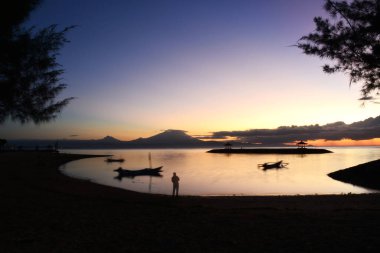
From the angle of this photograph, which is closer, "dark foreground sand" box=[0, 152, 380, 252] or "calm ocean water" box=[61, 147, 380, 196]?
"dark foreground sand" box=[0, 152, 380, 252]

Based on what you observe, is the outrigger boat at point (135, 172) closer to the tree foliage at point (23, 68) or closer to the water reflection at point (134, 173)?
the water reflection at point (134, 173)

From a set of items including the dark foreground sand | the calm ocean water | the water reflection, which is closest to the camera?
the dark foreground sand

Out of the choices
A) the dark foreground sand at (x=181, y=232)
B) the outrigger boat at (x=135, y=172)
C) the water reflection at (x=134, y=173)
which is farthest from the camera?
the outrigger boat at (x=135, y=172)

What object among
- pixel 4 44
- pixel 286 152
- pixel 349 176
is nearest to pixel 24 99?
pixel 4 44

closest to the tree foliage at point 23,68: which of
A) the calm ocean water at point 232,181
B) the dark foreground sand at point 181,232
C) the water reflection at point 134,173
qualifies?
the dark foreground sand at point 181,232

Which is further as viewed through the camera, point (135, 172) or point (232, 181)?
point (135, 172)

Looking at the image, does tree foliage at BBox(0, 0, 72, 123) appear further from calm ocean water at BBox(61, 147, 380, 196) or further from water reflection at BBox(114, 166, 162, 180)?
water reflection at BBox(114, 166, 162, 180)

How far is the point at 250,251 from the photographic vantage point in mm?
7941

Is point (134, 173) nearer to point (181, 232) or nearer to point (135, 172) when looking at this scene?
point (135, 172)

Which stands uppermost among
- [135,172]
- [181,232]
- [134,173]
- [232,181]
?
[181,232]

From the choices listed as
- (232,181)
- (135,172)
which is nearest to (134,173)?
(135,172)

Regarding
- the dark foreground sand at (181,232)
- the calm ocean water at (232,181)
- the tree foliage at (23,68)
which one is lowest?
the calm ocean water at (232,181)

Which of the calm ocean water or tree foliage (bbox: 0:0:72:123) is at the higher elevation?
tree foliage (bbox: 0:0:72:123)

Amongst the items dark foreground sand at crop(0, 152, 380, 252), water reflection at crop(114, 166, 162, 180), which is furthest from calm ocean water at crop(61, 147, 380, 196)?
dark foreground sand at crop(0, 152, 380, 252)
